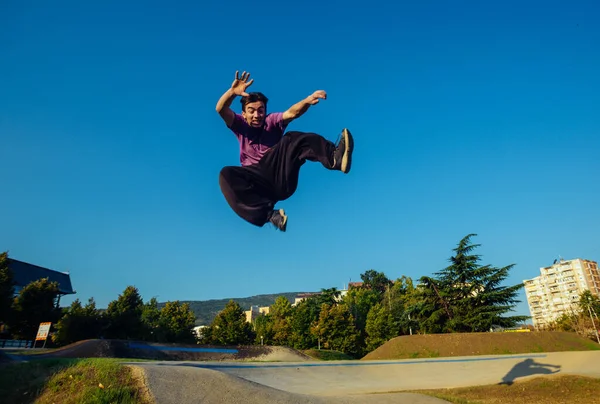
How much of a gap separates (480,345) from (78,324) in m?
34.6

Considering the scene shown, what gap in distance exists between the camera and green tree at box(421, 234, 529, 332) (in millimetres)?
39531

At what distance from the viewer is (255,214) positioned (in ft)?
19.7

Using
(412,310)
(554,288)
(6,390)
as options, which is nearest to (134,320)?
(412,310)

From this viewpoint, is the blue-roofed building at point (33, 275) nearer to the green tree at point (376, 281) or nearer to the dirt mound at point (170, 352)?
the dirt mound at point (170, 352)

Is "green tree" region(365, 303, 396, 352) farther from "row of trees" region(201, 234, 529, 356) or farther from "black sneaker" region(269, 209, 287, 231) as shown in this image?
"black sneaker" region(269, 209, 287, 231)

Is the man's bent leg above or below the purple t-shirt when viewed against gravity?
below

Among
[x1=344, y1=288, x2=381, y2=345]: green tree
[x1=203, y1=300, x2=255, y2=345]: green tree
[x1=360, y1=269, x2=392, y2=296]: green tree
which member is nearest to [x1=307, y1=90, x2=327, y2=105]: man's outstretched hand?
[x1=203, y1=300, x2=255, y2=345]: green tree

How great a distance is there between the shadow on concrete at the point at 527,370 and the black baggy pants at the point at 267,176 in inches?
735

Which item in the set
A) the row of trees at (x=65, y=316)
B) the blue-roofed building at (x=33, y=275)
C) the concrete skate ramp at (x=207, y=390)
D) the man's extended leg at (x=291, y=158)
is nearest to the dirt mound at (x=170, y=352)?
the row of trees at (x=65, y=316)

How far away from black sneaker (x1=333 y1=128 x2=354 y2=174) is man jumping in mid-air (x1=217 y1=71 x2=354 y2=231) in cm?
18

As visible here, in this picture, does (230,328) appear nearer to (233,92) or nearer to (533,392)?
(533,392)

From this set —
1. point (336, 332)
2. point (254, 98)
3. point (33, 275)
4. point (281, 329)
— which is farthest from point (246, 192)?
point (33, 275)

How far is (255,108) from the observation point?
19.5ft

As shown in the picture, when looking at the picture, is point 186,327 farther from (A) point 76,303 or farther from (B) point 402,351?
A: (B) point 402,351
